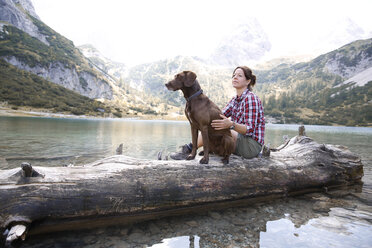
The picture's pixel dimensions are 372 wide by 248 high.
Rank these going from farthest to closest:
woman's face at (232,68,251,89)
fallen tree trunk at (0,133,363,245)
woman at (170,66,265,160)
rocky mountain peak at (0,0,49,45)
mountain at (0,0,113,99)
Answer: rocky mountain peak at (0,0,49,45)
mountain at (0,0,113,99)
woman's face at (232,68,251,89)
woman at (170,66,265,160)
fallen tree trunk at (0,133,363,245)

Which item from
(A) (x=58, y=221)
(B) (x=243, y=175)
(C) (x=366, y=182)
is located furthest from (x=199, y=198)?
(C) (x=366, y=182)

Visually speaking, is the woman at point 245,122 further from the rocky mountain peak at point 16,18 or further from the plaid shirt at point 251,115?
the rocky mountain peak at point 16,18

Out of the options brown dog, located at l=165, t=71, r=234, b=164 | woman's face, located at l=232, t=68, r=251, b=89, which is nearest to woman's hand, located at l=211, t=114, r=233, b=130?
brown dog, located at l=165, t=71, r=234, b=164

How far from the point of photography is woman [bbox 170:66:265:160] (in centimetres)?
527

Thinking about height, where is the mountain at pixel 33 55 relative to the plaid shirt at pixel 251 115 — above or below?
above

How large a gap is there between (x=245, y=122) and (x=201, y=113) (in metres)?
1.36

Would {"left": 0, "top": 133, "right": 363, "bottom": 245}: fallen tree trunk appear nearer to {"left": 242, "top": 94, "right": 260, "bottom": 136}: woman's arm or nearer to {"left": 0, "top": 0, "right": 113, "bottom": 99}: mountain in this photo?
{"left": 242, "top": 94, "right": 260, "bottom": 136}: woman's arm

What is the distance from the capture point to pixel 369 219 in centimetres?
493

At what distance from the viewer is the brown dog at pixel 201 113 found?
4.80m

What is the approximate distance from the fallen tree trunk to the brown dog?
451 millimetres

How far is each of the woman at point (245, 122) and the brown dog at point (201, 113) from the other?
0.23m

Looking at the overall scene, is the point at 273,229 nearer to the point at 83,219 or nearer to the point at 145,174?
the point at 145,174

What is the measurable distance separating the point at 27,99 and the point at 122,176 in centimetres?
12981

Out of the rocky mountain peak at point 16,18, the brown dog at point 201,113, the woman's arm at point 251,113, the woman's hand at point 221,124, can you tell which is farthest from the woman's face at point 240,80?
the rocky mountain peak at point 16,18
